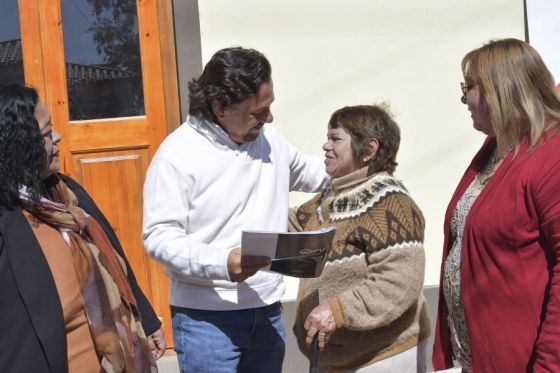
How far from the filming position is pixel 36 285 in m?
2.45

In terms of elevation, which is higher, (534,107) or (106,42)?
(106,42)

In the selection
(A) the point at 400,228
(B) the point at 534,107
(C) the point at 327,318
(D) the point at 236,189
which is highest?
(B) the point at 534,107

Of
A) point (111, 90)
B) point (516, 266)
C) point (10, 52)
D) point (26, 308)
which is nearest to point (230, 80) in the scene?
point (26, 308)

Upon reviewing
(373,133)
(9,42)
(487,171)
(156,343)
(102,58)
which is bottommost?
(156,343)

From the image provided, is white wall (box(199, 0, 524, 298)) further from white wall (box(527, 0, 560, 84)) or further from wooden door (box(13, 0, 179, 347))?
wooden door (box(13, 0, 179, 347))

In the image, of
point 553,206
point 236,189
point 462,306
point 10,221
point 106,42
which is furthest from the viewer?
point 106,42

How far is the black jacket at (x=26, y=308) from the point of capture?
2.42 m

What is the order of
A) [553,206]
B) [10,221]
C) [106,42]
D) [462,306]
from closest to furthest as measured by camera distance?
[553,206], [10,221], [462,306], [106,42]

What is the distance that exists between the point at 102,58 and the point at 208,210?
7.76ft

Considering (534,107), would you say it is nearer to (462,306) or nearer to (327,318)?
(462,306)

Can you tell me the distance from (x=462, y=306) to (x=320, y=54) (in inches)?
110

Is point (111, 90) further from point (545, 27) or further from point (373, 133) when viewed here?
point (545, 27)

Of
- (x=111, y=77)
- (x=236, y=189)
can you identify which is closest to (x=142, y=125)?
(x=111, y=77)

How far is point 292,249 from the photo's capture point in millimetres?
2775
